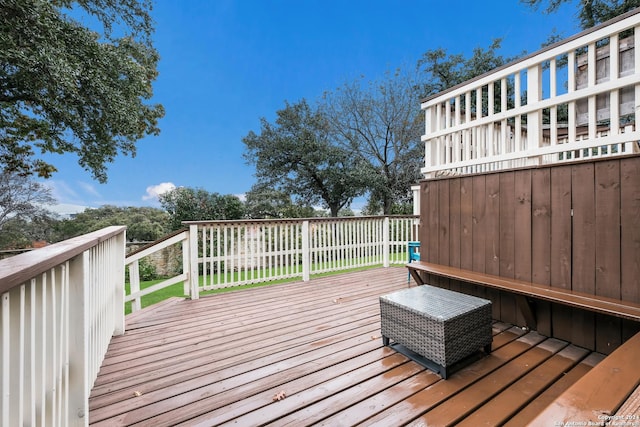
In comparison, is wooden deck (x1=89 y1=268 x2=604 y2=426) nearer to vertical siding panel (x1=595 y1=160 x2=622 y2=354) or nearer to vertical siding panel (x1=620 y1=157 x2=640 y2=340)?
vertical siding panel (x1=595 y1=160 x2=622 y2=354)

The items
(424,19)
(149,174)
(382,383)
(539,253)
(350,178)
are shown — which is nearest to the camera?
(382,383)

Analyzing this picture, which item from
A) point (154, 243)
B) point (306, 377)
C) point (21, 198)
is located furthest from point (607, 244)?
point (21, 198)

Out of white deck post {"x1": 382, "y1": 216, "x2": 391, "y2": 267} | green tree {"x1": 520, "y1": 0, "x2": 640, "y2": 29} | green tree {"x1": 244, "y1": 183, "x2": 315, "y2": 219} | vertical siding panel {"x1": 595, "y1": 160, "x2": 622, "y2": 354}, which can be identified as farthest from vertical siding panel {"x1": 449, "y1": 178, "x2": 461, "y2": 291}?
green tree {"x1": 520, "y1": 0, "x2": 640, "y2": 29}

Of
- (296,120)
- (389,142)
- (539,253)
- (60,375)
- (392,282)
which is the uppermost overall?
(296,120)

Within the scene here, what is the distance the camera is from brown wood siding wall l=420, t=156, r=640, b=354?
→ 2061 millimetres

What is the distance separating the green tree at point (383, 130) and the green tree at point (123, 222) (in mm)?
8122

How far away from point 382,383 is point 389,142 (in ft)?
37.4

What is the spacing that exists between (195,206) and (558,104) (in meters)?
9.22

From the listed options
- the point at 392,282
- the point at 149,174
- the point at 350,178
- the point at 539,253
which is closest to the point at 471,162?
the point at 539,253

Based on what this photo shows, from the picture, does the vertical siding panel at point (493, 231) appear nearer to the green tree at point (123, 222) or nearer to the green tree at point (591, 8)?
the green tree at point (591, 8)

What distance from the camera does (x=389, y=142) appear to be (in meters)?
12.1

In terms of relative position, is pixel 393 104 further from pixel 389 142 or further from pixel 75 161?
pixel 75 161

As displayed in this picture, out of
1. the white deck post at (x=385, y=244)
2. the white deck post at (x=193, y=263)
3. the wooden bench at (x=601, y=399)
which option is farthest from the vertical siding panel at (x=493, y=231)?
the white deck post at (x=193, y=263)

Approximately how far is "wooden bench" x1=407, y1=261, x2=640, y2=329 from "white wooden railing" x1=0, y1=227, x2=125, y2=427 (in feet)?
9.60
